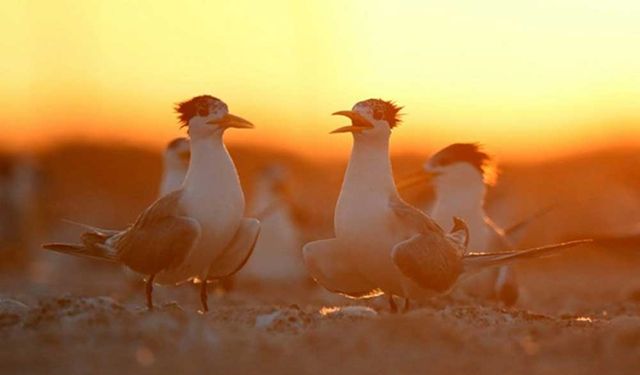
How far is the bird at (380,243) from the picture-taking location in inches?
411

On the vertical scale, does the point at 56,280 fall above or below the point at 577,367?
below

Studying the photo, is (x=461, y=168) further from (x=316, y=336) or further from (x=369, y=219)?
(x=316, y=336)

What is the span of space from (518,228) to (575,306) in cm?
295

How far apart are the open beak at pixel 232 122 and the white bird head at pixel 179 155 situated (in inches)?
120

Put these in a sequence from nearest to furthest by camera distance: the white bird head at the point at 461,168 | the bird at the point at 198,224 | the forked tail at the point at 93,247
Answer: the bird at the point at 198,224 < the forked tail at the point at 93,247 < the white bird head at the point at 461,168

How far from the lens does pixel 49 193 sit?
1271 inches

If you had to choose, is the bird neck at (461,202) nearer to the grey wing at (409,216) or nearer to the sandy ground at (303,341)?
the sandy ground at (303,341)

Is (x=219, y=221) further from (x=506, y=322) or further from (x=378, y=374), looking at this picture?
(x=378, y=374)

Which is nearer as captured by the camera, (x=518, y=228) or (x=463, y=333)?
(x=463, y=333)

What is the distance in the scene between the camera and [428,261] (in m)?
10.5

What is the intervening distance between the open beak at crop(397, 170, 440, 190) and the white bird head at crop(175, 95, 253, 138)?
384cm

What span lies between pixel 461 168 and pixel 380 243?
430cm

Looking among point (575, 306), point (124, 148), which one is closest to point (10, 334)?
point (575, 306)

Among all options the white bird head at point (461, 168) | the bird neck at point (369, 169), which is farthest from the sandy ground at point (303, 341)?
the white bird head at point (461, 168)
